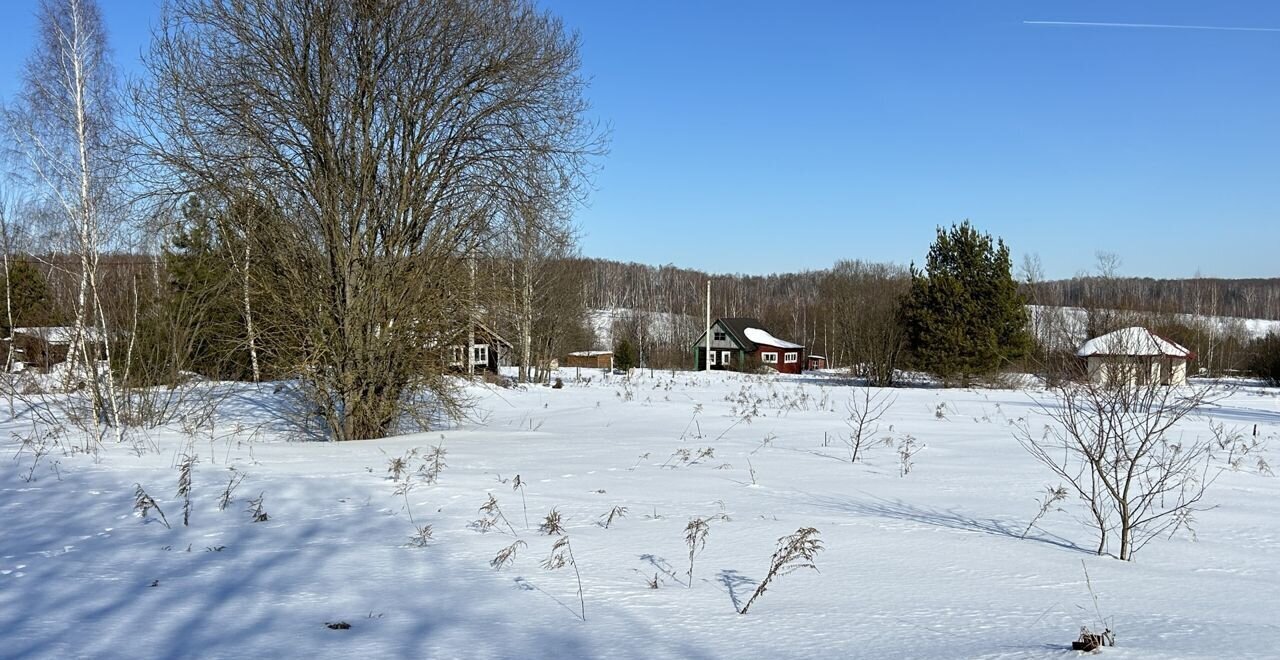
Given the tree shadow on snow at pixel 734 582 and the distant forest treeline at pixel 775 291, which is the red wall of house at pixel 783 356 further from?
the tree shadow on snow at pixel 734 582

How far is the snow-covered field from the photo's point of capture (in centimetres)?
330

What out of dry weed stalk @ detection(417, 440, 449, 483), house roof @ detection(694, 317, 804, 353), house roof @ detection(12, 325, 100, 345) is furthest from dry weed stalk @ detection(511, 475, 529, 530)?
house roof @ detection(694, 317, 804, 353)

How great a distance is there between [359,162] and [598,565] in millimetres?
8239

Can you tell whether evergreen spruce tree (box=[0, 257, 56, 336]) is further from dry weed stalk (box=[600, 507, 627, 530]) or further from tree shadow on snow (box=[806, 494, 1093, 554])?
tree shadow on snow (box=[806, 494, 1093, 554])

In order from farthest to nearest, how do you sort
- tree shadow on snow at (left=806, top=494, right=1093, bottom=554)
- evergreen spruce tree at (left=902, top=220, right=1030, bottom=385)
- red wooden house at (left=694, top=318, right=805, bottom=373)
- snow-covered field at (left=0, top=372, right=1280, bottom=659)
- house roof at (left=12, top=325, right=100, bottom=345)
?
red wooden house at (left=694, top=318, right=805, bottom=373), evergreen spruce tree at (left=902, top=220, right=1030, bottom=385), house roof at (left=12, top=325, right=100, bottom=345), tree shadow on snow at (left=806, top=494, right=1093, bottom=554), snow-covered field at (left=0, top=372, right=1280, bottom=659)

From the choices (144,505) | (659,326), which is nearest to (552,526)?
(144,505)

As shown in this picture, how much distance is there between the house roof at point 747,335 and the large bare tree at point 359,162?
174 ft

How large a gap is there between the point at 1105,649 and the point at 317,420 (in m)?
10.8

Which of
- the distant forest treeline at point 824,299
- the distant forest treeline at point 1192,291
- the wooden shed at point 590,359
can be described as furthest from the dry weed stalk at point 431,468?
the distant forest treeline at point 1192,291

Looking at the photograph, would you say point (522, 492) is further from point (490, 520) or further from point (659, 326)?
point (659, 326)

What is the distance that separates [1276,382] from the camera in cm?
4291

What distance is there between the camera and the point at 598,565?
450 centimetres

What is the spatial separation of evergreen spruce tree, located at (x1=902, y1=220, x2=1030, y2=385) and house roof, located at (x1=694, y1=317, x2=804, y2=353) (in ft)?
87.6

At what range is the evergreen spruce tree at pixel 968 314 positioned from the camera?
35.7 m
